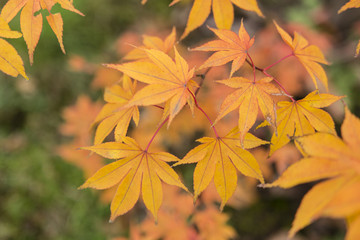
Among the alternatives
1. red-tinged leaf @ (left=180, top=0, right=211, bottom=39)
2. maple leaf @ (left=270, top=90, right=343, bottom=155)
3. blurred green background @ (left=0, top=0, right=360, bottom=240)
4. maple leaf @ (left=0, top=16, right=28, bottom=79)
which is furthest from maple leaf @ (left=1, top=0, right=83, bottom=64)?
blurred green background @ (left=0, top=0, right=360, bottom=240)

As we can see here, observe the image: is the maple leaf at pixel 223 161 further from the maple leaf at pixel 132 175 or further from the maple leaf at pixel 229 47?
the maple leaf at pixel 229 47

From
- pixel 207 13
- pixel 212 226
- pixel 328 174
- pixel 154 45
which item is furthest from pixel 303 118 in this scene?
pixel 212 226

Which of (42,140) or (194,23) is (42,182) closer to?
(42,140)

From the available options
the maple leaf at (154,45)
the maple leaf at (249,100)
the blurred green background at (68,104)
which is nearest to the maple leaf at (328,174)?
the maple leaf at (249,100)

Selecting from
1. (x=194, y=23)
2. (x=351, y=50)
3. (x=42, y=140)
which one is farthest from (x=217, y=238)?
(x=351, y=50)

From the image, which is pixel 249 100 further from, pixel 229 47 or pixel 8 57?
pixel 8 57
